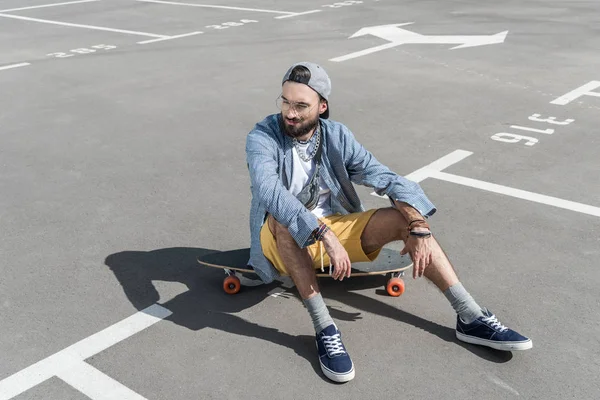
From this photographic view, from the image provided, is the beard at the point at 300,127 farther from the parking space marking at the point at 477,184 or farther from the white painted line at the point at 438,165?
the white painted line at the point at 438,165

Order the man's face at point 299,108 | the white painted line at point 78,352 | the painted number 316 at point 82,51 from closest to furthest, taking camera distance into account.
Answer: the white painted line at point 78,352
the man's face at point 299,108
the painted number 316 at point 82,51

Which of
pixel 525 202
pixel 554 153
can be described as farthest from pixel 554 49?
pixel 525 202

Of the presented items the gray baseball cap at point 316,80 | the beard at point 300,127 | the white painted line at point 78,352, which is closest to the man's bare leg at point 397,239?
the beard at point 300,127

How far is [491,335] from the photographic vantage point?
3.99 m

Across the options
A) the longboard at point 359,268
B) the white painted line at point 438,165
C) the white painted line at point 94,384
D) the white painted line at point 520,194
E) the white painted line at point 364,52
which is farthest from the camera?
the white painted line at point 364,52

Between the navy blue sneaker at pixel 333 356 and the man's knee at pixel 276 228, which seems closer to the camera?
the navy blue sneaker at pixel 333 356

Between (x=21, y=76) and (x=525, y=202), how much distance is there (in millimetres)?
7832

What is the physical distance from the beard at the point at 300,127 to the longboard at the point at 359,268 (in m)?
0.86

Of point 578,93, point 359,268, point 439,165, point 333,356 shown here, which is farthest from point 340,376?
point 578,93

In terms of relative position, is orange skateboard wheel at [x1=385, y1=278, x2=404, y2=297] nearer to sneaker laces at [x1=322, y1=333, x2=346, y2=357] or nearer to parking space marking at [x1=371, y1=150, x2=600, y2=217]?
sneaker laces at [x1=322, y1=333, x2=346, y2=357]

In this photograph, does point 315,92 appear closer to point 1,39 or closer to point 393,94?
point 393,94

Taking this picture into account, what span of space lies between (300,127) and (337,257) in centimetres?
83

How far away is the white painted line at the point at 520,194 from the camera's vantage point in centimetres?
596

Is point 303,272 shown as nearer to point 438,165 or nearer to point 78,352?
point 78,352
